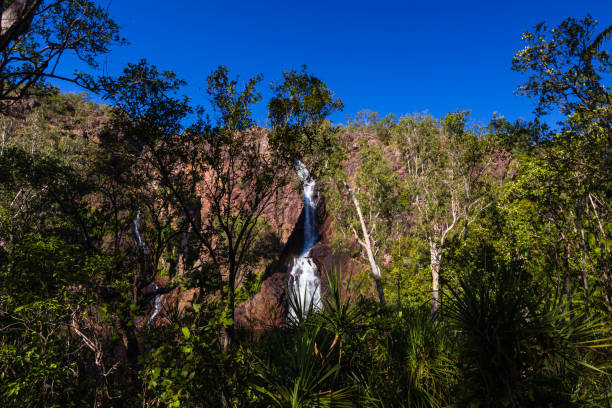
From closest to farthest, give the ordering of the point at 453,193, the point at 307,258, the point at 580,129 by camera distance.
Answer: the point at 580,129, the point at 453,193, the point at 307,258

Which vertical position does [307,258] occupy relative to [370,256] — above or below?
above

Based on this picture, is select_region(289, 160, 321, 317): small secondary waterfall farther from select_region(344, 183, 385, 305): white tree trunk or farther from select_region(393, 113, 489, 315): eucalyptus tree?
select_region(344, 183, 385, 305): white tree trunk

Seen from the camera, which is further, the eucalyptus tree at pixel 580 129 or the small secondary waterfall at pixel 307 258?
the small secondary waterfall at pixel 307 258

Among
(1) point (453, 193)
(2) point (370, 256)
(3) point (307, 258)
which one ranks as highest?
(1) point (453, 193)

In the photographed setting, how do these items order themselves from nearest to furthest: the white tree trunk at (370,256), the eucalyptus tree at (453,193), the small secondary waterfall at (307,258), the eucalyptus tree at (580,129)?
the eucalyptus tree at (580,129)
the white tree trunk at (370,256)
the eucalyptus tree at (453,193)
the small secondary waterfall at (307,258)

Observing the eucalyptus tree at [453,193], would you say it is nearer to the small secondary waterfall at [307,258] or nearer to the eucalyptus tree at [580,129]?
the eucalyptus tree at [580,129]

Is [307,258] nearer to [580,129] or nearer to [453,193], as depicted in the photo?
[453,193]

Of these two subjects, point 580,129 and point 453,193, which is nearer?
point 580,129

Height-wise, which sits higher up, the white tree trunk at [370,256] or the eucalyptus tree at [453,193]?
the eucalyptus tree at [453,193]

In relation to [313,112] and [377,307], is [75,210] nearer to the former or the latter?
[313,112]

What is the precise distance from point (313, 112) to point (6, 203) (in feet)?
52.7

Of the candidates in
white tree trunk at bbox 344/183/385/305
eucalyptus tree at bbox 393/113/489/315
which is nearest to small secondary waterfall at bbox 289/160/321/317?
eucalyptus tree at bbox 393/113/489/315

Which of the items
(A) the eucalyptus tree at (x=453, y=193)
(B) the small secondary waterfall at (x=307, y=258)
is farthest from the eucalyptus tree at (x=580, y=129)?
(B) the small secondary waterfall at (x=307, y=258)

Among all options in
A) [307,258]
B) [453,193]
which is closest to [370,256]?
[453,193]
